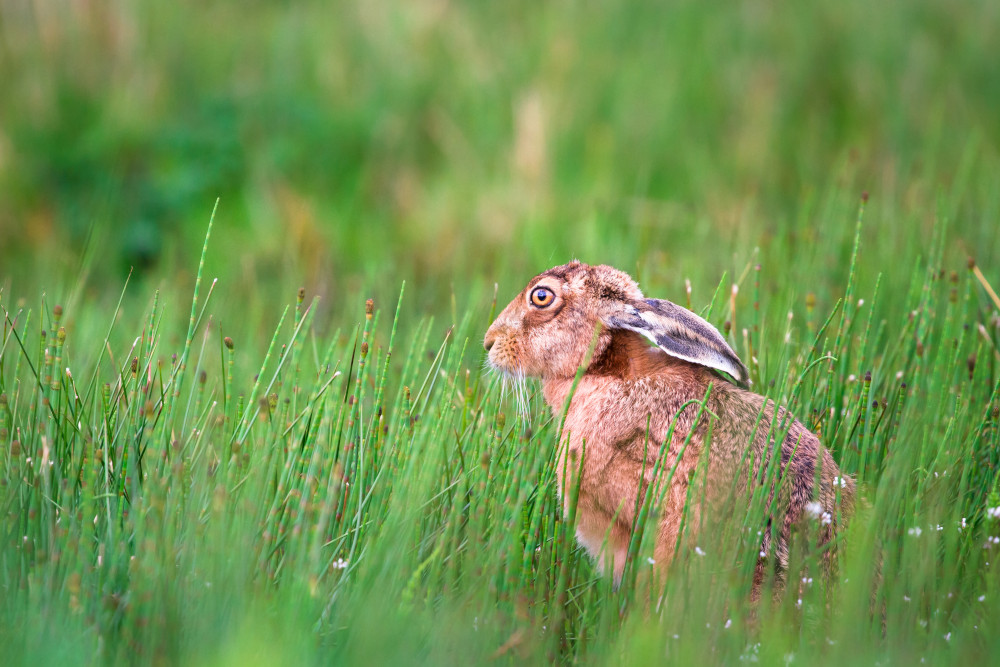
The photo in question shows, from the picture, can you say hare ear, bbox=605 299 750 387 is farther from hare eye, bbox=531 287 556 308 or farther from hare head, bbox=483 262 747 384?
hare eye, bbox=531 287 556 308

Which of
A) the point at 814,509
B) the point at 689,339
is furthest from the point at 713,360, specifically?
the point at 814,509

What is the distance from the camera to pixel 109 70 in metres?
8.29

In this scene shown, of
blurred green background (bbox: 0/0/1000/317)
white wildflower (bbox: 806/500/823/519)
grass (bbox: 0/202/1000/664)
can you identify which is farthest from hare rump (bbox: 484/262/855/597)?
blurred green background (bbox: 0/0/1000/317)

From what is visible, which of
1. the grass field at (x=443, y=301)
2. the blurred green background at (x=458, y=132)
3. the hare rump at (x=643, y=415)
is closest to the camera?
the grass field at (x=443, y=301)

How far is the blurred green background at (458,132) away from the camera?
261 inches

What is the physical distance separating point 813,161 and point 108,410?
5671mm

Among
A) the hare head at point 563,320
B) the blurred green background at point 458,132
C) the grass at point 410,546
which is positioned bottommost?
the grass at point 410,546

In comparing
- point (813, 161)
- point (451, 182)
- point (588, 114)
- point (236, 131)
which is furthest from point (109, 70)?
point (813, 161)

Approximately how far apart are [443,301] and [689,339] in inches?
112

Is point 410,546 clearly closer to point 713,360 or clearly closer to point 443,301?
point 713,360

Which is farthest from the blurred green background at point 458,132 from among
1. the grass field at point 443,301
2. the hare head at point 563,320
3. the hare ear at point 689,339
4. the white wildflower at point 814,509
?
the white wildflower at point 814,509

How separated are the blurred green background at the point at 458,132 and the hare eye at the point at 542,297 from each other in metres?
1.76

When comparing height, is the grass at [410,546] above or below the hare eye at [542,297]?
below

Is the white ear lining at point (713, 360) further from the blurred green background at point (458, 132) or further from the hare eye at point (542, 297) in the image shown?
the blurred green background at point (458, 132)
